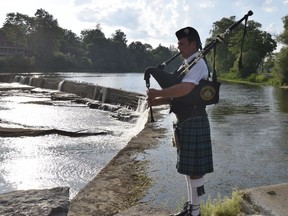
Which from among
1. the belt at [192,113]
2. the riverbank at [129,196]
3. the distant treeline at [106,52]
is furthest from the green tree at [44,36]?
the belt at [192,113]

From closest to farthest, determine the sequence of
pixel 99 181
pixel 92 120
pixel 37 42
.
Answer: pixel 99 181 < pixel 92 120 < pixel 37 42

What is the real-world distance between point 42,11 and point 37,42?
36.9ft

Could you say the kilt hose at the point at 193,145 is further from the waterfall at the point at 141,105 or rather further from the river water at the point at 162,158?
the waterfall at the point at 141,105

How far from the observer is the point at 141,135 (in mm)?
13320

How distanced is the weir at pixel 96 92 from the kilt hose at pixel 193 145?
18.2m

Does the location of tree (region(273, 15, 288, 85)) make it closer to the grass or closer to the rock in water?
the grass

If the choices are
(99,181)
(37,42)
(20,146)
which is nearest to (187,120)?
(99,181)

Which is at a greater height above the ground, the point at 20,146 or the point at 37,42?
the point at 37,42

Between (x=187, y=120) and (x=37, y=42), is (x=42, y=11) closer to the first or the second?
(x=37, y=42)

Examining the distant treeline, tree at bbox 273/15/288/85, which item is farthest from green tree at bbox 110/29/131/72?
tree at bbox 273/15/288/85

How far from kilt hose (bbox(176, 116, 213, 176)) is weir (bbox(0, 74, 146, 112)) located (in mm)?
18165

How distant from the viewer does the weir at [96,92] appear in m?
25.8

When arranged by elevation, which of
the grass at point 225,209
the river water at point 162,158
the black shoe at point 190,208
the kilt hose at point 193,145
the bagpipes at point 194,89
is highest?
the bagpipes at point 194,89

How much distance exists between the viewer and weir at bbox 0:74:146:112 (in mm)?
25781
